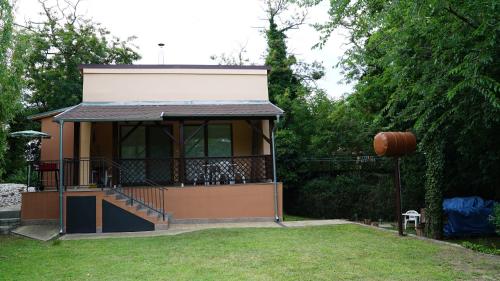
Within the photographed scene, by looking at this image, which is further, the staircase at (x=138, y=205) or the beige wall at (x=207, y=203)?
the beige wall at (x=207, y=203)

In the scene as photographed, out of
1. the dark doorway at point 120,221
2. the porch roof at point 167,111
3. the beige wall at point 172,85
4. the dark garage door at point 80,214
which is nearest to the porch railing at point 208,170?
the porch roof at point 167,111

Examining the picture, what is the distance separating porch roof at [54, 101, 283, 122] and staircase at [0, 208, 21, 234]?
3493mm

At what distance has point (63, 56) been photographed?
82.5 ft

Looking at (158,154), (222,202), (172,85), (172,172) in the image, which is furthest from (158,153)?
(222,202)

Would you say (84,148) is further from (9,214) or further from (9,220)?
(9,220)

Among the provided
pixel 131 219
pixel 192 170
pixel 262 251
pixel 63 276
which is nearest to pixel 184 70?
pixel 192 170

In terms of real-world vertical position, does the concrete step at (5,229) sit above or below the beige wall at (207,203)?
below

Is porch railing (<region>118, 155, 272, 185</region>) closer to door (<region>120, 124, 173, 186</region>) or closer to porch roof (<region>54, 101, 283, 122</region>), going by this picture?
door (<region>120, 124, 173, 186</region>)

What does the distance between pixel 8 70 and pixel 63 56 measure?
17.3 metres

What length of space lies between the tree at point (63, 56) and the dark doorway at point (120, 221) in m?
13.0

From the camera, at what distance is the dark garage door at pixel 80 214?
12.1 meters

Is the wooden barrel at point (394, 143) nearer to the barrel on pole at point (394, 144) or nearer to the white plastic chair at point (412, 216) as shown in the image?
the barrel on pole at point (394, 144)

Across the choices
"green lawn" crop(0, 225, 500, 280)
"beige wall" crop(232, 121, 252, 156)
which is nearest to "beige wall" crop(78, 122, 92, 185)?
"green lawn" crop(0, 225, 500, 280)

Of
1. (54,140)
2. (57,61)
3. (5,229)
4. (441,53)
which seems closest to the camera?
(441,53)
